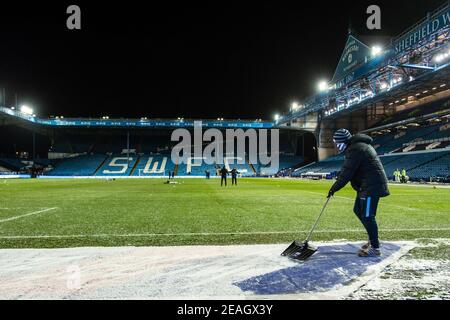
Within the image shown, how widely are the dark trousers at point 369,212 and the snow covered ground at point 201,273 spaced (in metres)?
0.25

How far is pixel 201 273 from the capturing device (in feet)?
11.5

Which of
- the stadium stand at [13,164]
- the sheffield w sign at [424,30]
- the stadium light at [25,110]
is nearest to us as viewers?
the sheffield w sign at [424,30]

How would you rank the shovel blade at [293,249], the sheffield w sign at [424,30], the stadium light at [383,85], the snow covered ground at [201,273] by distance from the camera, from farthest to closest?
the stadium light at [383,85]
the sheffield w sign at [424,30]
the shovel blade at [293,249]
the snow covered ground at [201,273]

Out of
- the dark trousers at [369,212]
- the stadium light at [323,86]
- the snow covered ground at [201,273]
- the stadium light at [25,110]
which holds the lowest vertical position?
the snow covered ground at [201,273]

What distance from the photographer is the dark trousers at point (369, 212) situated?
4.30m

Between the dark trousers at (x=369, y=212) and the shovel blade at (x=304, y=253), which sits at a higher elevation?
the dark trousers at (x=369, y=212)

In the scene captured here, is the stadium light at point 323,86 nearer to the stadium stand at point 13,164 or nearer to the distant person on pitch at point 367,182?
the distant person on pitch at point 367,182

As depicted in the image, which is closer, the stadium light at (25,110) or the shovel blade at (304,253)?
the shovel blade at (304,253)

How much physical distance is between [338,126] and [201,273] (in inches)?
2038

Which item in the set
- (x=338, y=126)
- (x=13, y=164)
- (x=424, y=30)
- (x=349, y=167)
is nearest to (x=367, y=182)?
(x=349, y=167)

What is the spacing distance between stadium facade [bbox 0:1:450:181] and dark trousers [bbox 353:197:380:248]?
21.8m

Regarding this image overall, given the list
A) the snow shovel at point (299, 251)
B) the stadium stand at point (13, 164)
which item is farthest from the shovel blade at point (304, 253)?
the stadium stand at point (13, 164)
